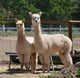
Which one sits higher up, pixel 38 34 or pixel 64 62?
pixel 38 34

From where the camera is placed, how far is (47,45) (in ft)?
43.5

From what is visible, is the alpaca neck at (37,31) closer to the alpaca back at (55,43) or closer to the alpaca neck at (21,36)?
the alpaca back at (55,43)

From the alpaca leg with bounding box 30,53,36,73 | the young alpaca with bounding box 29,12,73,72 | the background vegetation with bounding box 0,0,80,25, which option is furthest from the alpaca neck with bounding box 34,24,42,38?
the background vegetation with bounding box 0,0,80,25

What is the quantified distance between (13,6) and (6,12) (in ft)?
4.98

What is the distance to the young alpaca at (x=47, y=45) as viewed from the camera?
13.1 meters

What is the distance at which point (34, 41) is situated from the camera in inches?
524

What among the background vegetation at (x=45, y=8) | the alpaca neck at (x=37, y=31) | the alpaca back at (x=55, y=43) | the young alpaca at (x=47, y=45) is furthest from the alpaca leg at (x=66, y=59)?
the background vegetation at (x=45, y=8)

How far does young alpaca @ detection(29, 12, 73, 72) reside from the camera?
13133 millimetres

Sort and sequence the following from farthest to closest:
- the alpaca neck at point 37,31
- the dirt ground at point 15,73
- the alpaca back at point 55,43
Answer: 1. the alpaca back at point 55,43
2. the alpaca neck at point 37,31
3. the dirt ground at point 15,73

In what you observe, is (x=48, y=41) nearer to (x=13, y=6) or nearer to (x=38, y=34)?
(x=38, y=34)

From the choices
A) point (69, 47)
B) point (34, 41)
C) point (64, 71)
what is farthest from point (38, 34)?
point (64, 71)

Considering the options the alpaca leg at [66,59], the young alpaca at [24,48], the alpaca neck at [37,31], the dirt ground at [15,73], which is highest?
the alpaca neck at [37,31]

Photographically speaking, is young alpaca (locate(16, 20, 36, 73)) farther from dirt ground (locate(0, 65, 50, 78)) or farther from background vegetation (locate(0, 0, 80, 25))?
background vegetation (locate(0, 0, 80, 25))

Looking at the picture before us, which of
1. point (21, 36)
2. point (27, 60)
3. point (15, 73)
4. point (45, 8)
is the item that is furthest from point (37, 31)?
point (45, 8)
